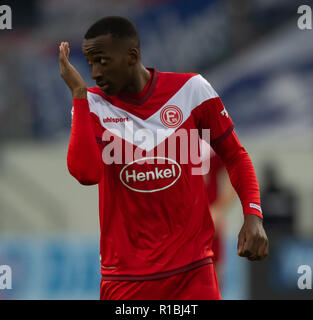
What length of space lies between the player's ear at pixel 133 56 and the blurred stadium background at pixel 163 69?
Answer: 655 centimetres

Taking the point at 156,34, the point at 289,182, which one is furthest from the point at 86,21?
the point at 289,182

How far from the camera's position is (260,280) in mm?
8742

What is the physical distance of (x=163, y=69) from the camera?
1314cm

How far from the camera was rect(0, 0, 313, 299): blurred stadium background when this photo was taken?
11914 millimetres

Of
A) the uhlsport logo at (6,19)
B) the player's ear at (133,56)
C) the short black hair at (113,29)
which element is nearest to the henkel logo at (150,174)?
the player's ear at (133,56)

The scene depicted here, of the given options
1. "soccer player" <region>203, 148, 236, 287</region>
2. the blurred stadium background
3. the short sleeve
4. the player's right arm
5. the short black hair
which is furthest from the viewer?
the blurred stadium background

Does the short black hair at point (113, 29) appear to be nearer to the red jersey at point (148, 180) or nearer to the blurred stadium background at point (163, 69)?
the red jersey at point (148, 180)

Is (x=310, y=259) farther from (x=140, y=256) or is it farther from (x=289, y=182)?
(x=140, y=256)

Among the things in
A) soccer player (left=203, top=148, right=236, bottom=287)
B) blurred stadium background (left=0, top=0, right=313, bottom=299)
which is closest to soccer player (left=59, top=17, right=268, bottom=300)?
soccer player (left=203, top=148, right=236, bottom=287)

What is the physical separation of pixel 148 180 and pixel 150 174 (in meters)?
0.03

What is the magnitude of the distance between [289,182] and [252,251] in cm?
821

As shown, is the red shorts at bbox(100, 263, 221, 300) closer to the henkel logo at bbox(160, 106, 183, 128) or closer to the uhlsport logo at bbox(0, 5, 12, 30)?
the henkel logo at bbox(160, 106, 183, 128)

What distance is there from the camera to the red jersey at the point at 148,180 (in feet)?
12.5

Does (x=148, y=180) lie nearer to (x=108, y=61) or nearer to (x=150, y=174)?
(x=150, y=174)
